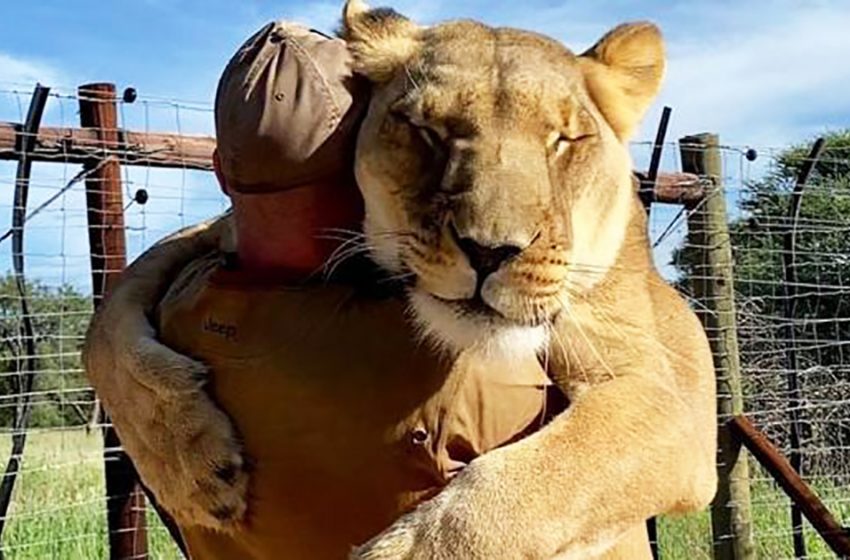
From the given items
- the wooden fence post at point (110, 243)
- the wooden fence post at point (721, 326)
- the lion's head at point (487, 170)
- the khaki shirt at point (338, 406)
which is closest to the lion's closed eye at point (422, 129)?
the lion's head at point (487, 170)

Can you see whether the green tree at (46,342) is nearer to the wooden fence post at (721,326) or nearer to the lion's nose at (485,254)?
the wooden fence post at (721,326)

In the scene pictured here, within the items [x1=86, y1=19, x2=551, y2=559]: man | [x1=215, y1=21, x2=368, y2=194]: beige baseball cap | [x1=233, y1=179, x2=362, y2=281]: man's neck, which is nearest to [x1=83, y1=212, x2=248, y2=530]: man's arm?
[x1=86, y1=19, x2=551, y2=559]: man

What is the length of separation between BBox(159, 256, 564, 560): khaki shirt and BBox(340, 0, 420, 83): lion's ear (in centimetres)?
41

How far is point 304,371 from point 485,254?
0.35 m

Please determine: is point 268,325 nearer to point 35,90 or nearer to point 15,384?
point 35,90

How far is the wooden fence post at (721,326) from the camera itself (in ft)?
21.0

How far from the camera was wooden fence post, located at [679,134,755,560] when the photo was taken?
639cm

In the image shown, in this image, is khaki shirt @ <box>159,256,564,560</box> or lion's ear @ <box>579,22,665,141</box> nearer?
khaki shirt @ <box>159,256,564,560</box>

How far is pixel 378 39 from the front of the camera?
9.04ft

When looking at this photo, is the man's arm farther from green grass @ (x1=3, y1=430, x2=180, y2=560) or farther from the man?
green grass @ (x1=3, y1=430, x2=180, y2=560)

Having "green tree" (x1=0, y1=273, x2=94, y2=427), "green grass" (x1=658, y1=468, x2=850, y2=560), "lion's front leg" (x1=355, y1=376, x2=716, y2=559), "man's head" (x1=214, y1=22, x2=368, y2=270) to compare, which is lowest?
"green grass" (x1=658, y1=468, x2=850, y2=560)

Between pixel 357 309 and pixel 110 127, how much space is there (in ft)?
8.46

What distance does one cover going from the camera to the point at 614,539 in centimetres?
262

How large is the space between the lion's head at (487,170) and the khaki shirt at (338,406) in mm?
80
